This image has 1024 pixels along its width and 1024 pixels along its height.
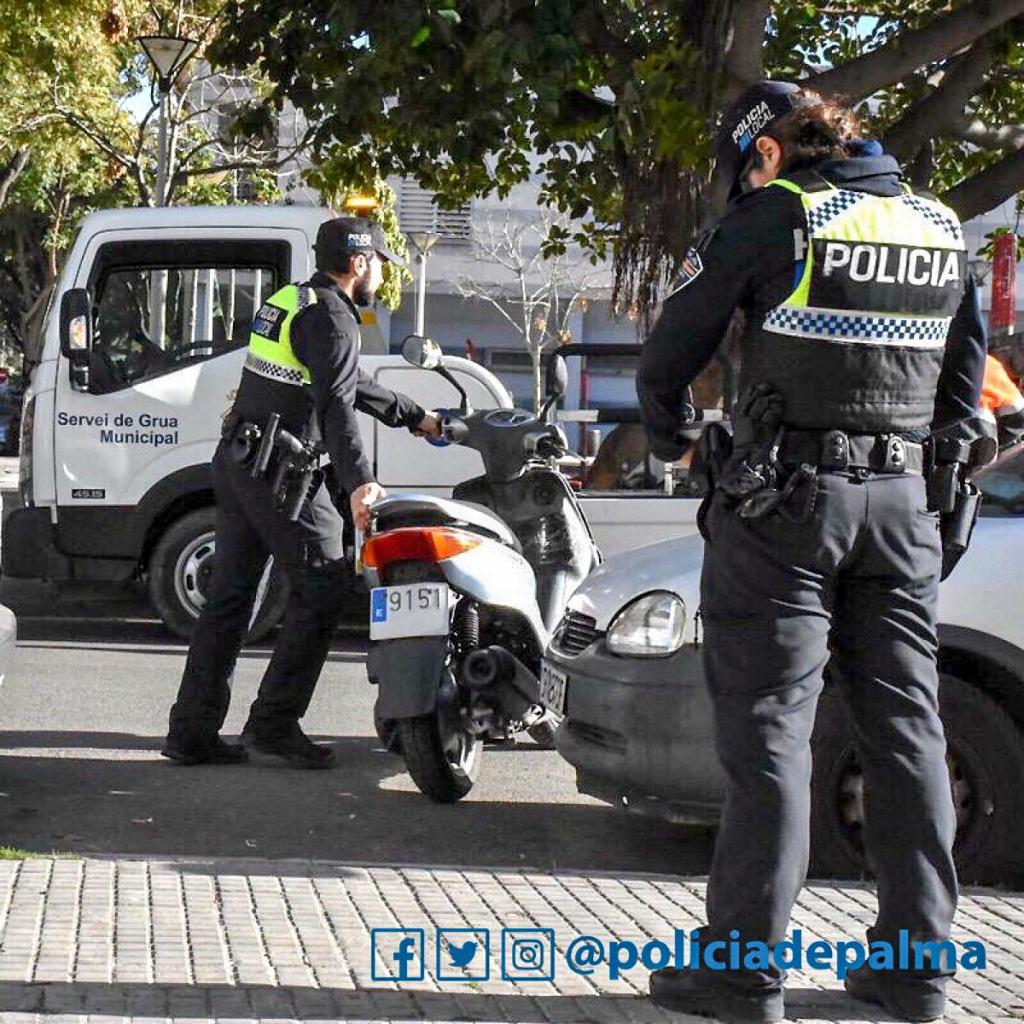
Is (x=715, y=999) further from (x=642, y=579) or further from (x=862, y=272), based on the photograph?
(x=642, y=579)

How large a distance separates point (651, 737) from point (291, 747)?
2.20 m

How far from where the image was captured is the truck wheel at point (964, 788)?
525 centimetres

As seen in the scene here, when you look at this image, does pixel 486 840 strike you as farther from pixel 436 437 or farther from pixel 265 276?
pixel 265 276

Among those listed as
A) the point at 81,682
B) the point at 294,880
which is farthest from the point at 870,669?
the point at 81,682

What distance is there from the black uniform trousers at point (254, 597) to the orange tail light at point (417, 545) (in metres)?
0.54

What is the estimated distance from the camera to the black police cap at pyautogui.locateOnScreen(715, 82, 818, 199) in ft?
13.3

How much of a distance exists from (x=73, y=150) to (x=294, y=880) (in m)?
22.7

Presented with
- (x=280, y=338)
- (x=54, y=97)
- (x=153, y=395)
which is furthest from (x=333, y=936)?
(x=54, y=97)

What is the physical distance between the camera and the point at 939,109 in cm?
1421

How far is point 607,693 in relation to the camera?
5434 mm

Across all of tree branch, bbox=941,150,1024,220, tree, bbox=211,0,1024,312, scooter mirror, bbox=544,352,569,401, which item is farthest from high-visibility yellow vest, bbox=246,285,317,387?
tree branch, bbox=941,150,1024,220

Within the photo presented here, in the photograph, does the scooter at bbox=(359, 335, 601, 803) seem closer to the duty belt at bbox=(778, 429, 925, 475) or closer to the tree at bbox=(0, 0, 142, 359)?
the duty belt at bbox=(778, 429, 925, 475)

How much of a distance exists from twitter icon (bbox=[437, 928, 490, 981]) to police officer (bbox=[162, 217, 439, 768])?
240 centimetres

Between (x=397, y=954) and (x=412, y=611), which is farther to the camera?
(x=412, y=611)
